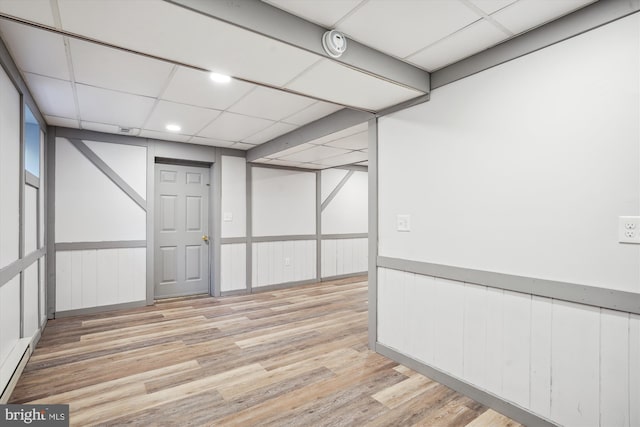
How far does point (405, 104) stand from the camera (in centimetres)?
280

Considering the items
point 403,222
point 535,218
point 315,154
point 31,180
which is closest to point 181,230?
point 31,180

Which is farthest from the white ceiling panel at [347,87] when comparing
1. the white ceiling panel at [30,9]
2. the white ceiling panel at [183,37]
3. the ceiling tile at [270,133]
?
the ceiling tile at [270,133]

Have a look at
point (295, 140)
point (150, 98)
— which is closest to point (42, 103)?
point (150, 98)

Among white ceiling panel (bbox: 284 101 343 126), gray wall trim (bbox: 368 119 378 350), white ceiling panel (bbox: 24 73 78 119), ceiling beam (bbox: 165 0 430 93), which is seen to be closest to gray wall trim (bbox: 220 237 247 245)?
white ceiling panel (bbox: 284 101 343 126)

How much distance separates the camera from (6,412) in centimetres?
197

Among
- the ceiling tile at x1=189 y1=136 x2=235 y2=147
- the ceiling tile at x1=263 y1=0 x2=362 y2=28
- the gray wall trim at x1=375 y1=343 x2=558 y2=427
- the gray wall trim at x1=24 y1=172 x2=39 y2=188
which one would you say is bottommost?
the gray wall trim at x1=375 y1=343 x2=558 y2=427

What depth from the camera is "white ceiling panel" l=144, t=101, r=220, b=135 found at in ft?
11.1

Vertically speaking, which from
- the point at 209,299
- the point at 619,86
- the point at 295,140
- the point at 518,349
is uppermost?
the point at 295,140

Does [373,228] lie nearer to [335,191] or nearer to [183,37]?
[183,37]

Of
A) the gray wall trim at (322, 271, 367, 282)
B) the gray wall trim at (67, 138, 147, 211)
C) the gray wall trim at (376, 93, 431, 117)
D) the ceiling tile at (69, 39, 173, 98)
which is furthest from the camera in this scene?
the gray wall trim at (322, 271, 367, 282)

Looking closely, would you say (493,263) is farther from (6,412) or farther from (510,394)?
(6,412)

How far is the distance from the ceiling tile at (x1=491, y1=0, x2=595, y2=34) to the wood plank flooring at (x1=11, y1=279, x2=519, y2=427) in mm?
2411

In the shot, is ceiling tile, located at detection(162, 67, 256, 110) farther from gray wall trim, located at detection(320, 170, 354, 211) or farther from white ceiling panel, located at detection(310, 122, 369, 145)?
gray wall trim, located at detection(320, 170, 354, 211)

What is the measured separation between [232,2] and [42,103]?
9.41ft
